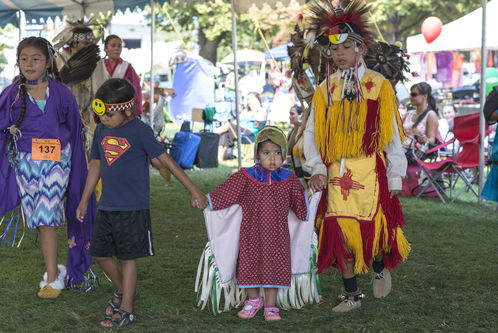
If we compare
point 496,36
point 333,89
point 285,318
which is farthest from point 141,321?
point 496,36

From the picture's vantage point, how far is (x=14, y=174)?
12.7 feet

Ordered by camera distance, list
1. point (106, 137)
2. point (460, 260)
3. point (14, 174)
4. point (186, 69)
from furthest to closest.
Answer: point (186, 69)
point (460, 260)
point (14, 174)
point (106, 137)

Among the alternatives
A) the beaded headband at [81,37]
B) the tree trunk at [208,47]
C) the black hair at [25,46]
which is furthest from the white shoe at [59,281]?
the tree trunk at [208,47]

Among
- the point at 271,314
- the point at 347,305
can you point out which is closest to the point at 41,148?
the point at 271,314

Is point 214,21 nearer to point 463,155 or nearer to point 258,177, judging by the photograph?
point 463,155

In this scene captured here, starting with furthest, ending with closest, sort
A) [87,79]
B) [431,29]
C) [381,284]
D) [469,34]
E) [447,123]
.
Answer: [447,123] → [431,29] → [469,34] → [87,79] → [381,284]

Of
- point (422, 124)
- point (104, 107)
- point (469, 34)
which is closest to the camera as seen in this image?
point (104, 107)

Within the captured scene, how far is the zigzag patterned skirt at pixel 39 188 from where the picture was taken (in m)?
3.76

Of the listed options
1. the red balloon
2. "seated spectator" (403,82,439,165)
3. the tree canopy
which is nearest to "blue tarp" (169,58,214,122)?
the tree canopy

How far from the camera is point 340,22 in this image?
3443 millimetres

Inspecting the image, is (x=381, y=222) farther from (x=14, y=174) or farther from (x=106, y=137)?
(x=14, y=174)

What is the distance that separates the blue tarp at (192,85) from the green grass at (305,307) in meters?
15.0

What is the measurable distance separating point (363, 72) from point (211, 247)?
1207mm

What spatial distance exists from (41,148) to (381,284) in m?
2.06
